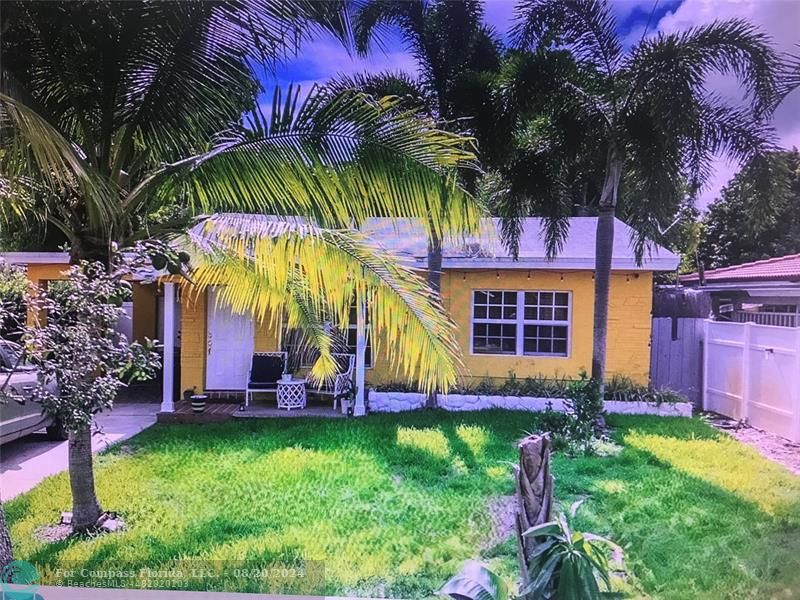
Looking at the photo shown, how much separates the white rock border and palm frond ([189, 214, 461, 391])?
0.47 metres

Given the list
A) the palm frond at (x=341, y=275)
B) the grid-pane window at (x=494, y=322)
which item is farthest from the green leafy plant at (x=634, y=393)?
the palm frond at (x=341, y=275)

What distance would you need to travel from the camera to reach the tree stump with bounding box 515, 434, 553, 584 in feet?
7.43

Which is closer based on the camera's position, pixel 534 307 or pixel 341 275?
pixel 341 275

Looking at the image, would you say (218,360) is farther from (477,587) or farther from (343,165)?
(477,587)

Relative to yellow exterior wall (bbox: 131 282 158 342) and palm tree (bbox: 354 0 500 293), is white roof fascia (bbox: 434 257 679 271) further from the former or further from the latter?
yellow exterior wall (bbox: 131 282 158 342)

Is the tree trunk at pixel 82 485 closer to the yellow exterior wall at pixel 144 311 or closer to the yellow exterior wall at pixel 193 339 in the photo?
the yellow exterior wall at pixel 144 311

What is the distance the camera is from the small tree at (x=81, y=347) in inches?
97.6

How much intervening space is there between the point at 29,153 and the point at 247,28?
120cm

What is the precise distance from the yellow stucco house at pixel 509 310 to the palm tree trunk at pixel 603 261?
0.13 ft

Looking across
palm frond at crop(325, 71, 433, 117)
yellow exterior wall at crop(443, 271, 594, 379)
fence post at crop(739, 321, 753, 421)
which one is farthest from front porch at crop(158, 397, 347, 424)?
fence post at crop(739, 321, 753, 421)

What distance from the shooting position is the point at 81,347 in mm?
2484

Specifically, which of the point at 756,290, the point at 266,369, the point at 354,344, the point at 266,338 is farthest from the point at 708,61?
the point at 266,369

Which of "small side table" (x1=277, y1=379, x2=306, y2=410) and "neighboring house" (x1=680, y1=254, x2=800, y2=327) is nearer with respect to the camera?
"neighboring house" (x1=680, y1=254, x2=800, y2=327)

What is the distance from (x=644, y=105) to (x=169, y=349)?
3.59 m
